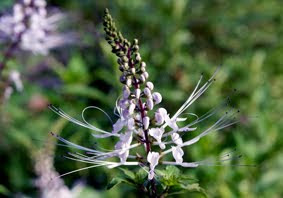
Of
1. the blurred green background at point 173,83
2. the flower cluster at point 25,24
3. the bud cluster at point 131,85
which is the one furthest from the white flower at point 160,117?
the flower cluster at point 25,24

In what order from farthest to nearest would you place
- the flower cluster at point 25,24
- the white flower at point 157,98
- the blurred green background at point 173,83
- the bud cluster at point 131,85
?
the blurred green background at point 173,83
the flower cluster at point 25,24
the white flower at point 157,98
the bud cluster at point 131,85

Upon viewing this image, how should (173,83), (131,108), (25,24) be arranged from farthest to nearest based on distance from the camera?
(173,83)
(25,24)
(131,108)

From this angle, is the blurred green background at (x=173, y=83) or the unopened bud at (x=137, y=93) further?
the blurred green background at (x=173, y=83)

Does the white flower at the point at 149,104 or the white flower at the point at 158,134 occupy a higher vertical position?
the white flower at the point at 149,104

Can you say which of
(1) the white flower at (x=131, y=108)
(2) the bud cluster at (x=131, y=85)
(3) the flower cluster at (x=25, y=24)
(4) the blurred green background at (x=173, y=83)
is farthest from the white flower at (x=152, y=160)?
(3) the flower cluster at (x=25, y=24)

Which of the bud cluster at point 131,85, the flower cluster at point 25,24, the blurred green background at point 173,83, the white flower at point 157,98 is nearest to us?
the bud cluster at point 131,85

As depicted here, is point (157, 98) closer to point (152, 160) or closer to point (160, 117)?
point (160, 117)

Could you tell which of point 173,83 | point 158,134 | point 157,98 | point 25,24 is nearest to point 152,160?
point 158,134

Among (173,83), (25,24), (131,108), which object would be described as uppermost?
(173,83)

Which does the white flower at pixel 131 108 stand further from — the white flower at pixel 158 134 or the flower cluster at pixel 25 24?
the flower cluster at pixel 25 24

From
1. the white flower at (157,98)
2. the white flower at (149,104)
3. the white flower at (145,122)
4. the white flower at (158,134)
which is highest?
the white flower at (157,98)

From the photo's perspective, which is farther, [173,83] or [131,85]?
[173,83]
